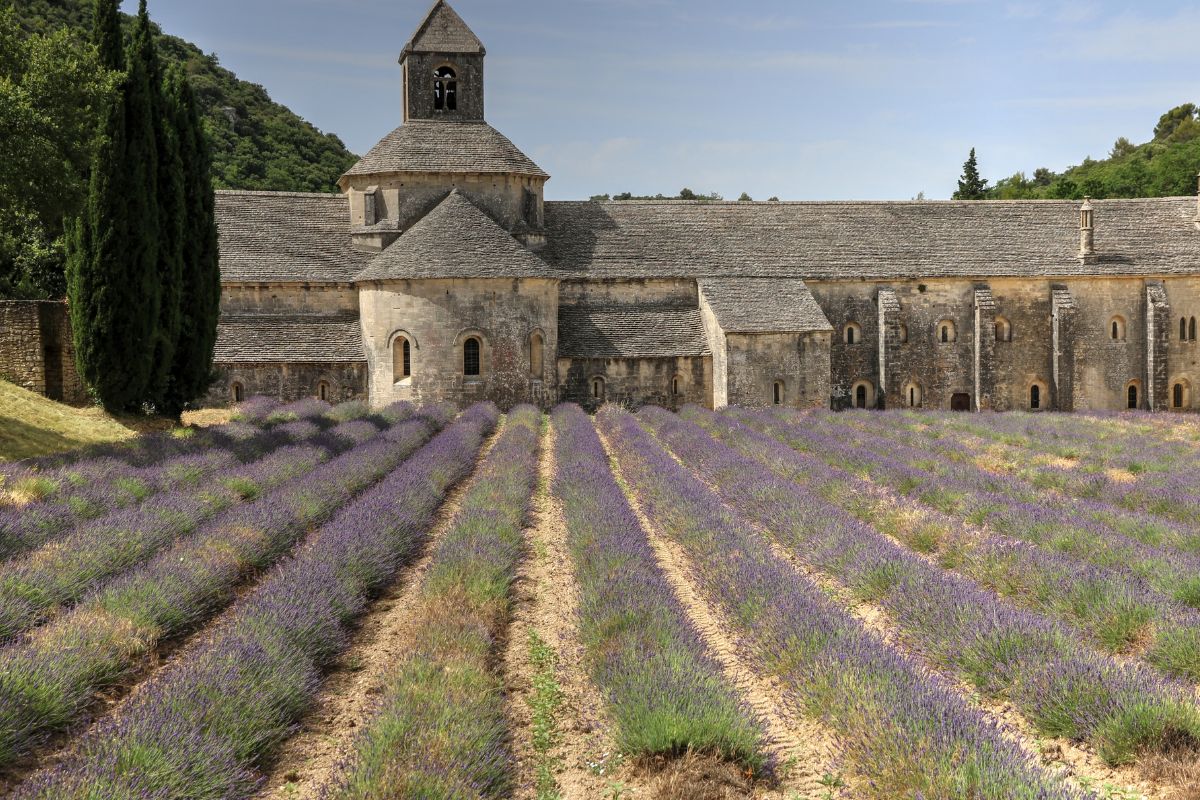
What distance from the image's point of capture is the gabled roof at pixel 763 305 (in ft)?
99.5

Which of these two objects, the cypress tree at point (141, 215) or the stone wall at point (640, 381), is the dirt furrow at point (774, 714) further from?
the stone wall at point (640, 381)

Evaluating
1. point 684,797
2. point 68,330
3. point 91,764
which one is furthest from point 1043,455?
point 68,330

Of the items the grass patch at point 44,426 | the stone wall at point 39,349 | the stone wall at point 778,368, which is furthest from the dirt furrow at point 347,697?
the stone wall at point 778,368

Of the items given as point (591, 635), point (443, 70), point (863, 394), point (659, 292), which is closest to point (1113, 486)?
point (591, 635)

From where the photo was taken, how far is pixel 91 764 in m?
5.00

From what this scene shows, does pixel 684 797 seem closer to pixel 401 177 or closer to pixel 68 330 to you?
pixel 68 330

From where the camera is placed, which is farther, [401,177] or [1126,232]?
[1126,232]

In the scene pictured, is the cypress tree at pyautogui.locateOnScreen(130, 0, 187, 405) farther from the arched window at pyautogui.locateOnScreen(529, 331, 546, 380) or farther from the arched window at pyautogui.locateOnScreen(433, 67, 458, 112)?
the arched window at pyautogui.locateOnScreen(433, 67, 458, 112)

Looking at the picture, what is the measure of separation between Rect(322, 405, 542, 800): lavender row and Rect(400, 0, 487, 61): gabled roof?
88.7 ft

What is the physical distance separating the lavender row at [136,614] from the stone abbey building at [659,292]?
53.4 feet

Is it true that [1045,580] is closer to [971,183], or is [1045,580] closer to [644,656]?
[644,656]

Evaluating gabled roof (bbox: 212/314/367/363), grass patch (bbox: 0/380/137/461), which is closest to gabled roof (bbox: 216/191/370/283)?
gabled roof (bbox: 212/314/367/363)

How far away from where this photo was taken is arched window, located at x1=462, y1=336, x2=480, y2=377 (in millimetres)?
28703

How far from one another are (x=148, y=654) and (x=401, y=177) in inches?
1022
